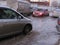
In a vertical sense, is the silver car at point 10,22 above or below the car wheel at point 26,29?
above

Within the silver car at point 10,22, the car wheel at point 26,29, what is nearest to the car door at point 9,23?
the silver car at point 10,22

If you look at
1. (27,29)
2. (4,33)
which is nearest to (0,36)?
(4,33)

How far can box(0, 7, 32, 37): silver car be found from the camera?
9.63 metres

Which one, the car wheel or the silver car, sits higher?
the silver car

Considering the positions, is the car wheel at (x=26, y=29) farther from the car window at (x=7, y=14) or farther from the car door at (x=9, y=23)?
the car window at (x=7, y=14)

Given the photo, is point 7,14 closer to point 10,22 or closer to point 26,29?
point 10,22

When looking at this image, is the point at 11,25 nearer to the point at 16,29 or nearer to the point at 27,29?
the point at 16,29

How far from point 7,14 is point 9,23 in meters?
0.49

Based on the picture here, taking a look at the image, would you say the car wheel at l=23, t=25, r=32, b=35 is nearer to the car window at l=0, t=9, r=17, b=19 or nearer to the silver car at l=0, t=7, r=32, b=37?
the silver car at l=0, t=7, r=32, b=37

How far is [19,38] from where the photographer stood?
10.5 meters

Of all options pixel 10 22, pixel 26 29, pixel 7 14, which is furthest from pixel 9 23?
pixel 26 29

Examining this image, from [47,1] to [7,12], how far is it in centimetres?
3950

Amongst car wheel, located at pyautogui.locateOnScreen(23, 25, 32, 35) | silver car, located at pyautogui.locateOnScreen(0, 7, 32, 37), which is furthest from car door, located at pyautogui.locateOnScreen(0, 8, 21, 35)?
car wheel, located at pyautogui.locateOnScreen(23, 25, 32, 35)

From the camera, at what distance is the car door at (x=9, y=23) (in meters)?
9.59
